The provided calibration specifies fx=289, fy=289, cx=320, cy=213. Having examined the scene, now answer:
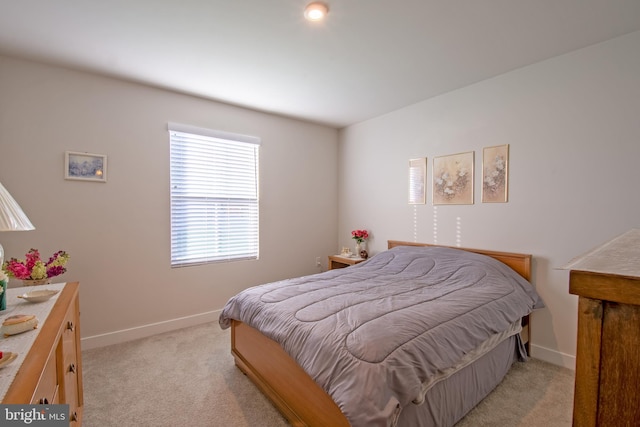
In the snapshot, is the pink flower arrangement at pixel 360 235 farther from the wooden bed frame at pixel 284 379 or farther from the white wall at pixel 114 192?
the wooden bed frame at pixel 284 379

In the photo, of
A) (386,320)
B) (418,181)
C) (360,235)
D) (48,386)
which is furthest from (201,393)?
(418,181)

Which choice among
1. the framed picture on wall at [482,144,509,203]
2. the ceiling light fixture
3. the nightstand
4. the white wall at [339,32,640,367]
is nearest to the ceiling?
the ceiling light fixture

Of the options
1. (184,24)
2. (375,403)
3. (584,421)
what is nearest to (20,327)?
(375,403)

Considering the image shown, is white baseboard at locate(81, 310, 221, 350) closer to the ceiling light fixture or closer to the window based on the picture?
the window

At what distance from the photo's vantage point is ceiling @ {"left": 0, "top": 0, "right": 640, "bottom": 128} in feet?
5.95

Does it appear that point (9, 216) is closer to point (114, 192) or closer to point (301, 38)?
point (114, 192)

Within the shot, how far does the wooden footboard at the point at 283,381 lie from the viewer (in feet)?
4.82

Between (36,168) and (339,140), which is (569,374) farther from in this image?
(36,168)

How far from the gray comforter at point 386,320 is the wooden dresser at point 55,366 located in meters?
0.95

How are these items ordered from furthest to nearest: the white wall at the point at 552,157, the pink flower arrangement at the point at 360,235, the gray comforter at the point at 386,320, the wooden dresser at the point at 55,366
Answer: the pink flower arrangement at the point at 360,235
the white wall at the point at 552,157
the gray comforter at the point at 386,320
the wooden dresser at the point at 55,366

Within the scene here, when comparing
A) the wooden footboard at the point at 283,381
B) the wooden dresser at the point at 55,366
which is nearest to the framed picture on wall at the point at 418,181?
the wooden footboard at the point at 283,381

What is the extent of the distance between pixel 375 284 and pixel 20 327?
2.07 m

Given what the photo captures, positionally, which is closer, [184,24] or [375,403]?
[375,403]

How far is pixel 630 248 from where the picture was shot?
74cm
